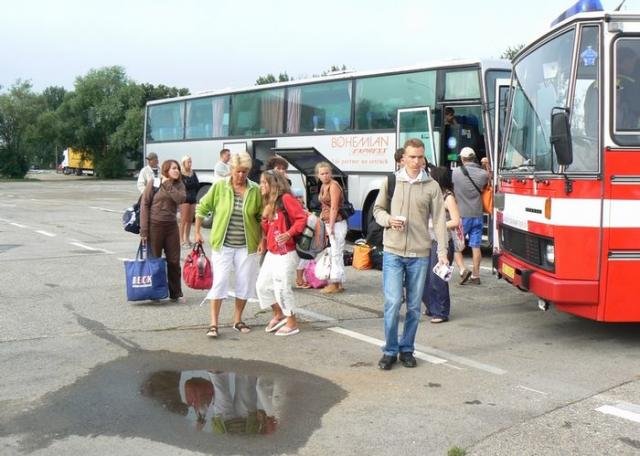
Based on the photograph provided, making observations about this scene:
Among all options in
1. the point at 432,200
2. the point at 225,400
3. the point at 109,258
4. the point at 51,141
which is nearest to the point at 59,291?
the point at 109,258

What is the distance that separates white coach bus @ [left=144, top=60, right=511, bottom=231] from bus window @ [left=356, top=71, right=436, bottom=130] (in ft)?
0.06

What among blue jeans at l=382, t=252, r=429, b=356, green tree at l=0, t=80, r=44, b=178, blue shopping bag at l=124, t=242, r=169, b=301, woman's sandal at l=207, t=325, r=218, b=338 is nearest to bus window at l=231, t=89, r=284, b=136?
blue shopping bag at l=124, t=242, r=169, b=301

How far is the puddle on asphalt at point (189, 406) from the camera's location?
4.49 meters

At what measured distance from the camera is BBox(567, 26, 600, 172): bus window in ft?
20.2

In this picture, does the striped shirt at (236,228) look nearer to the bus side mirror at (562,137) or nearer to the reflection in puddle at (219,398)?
the reflection in puddle at (219,398)

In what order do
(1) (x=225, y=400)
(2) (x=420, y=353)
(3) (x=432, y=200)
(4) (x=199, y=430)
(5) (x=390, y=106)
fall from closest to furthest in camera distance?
1. (4) (x=199, y=430)
2. (1) (x=225, y=400)
3. (3) (x=432, y=200)
4. (2) (x=420, y=353)
5. (5) (x=390, y=106)

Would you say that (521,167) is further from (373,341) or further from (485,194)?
(485,194)

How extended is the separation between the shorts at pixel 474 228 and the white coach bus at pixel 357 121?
6.04 feet

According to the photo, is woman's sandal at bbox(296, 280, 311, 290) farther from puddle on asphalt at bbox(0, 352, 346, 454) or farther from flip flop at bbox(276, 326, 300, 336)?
puddle on asphalt at bbox(0, 352, 346, 454)

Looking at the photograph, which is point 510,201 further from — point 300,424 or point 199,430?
point 199,430

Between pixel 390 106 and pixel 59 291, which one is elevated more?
pixel 390 106

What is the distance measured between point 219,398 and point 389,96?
32.1ft

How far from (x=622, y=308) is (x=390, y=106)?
27.7ft

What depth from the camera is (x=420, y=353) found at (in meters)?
6.52
